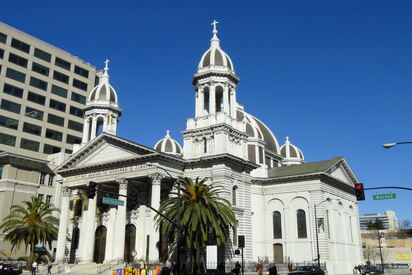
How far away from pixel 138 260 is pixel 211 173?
12.9 meters

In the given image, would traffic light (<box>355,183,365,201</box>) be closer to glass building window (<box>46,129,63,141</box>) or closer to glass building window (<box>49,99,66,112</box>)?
glass building window (<box>46,129,63,141</box>)

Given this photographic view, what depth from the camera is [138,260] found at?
159 feet

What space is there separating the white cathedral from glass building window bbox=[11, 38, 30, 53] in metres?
20.5

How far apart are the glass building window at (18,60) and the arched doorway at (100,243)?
35.5m

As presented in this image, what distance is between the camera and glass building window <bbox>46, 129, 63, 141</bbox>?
258 feet

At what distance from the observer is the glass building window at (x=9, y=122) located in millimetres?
72875

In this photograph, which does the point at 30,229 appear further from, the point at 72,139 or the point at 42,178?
the point at 72,139

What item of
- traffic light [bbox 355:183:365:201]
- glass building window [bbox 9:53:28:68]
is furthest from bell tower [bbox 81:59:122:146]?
traffic light [bbox 355:183:365:201]

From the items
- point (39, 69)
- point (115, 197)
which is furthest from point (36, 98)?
point (115, 197)

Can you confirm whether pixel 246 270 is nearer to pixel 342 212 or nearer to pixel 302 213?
pixel 302 213

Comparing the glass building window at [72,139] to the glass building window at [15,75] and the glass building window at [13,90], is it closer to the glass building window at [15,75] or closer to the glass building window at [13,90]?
the glass building window at [13,90]

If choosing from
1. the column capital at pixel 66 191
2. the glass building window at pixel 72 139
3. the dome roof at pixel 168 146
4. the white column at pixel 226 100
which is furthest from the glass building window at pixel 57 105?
the white column at pixel 226 100

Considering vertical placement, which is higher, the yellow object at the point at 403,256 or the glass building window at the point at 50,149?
the glass building window at the point at 50,149

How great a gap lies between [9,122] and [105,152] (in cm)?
→ 2696
